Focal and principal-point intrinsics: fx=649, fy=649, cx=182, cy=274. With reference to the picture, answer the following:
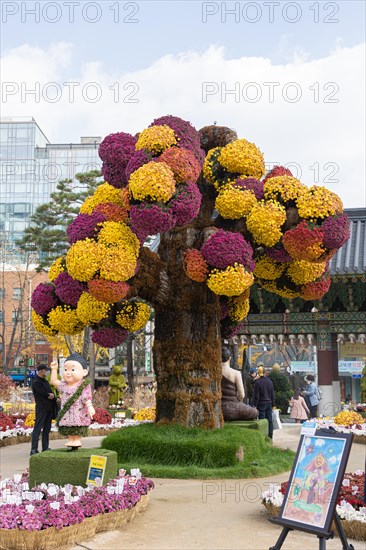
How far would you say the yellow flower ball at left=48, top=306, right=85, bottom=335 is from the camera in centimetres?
1180

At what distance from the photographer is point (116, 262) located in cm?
995

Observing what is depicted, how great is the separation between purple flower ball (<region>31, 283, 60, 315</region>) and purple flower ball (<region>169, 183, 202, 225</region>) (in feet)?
10.5

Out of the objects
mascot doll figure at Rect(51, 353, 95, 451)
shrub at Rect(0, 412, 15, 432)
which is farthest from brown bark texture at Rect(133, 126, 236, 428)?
shrub at Rect(0, 412, 15, 432)

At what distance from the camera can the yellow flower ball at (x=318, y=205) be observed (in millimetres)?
10719

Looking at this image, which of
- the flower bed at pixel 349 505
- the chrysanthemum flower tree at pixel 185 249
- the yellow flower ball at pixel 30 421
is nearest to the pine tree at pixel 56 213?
the yellow flower ball at pixel 30 421

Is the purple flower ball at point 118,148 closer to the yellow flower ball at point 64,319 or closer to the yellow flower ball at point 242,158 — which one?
the yellow flower ball at point 242,158

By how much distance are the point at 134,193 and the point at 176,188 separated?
2.37 feet

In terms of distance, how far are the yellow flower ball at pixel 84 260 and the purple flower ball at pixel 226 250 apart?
1.84m

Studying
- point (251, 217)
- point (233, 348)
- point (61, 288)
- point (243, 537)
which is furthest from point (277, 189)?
point (233, 348)

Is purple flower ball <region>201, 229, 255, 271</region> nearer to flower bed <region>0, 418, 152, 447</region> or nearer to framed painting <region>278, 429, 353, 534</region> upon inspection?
framed painting <region>278, 429, 353, 534</region>

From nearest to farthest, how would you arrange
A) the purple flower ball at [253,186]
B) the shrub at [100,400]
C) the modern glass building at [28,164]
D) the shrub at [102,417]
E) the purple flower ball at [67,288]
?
the purple flower ball at [253,186], the purple flower ball at [67,288], the shrub at [102,417], the shrub at [100,400], the modern glass building at [28,164]

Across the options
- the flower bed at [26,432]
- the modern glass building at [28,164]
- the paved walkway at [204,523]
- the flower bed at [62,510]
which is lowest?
the flower bed at [26,432]

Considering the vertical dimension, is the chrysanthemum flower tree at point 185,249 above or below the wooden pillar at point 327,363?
above

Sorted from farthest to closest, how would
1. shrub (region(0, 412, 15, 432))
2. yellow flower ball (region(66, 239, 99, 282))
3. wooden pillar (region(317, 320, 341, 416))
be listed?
wooden pillar (region(317, 320, 341, 416)), shrub (region(0, 412, 15, 432)), yellow flower ball (region(66, 239, 99, 282))
